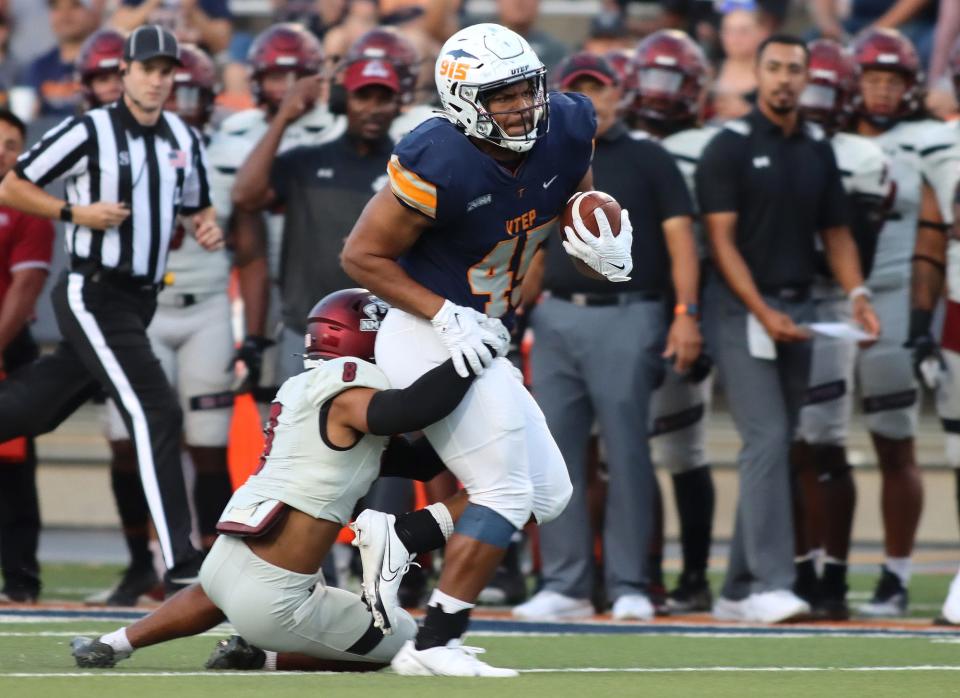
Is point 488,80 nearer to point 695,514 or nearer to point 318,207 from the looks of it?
point 318,207

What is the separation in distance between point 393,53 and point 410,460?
3114 mm

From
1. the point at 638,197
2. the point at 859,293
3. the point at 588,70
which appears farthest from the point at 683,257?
the point at 588,70

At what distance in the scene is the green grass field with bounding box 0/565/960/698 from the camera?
4.95 meters

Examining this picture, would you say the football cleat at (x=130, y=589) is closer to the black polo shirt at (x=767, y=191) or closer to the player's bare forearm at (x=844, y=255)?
the black polo shirt at (x=767, y=191)

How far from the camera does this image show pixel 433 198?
5.30 m

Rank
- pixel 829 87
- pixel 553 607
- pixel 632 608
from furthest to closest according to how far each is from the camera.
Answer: pixel 829 87 → pixel 553 607 → pixel 632 608

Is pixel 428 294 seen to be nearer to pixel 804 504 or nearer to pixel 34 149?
pixel 34 149

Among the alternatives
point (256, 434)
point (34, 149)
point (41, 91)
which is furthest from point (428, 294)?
point (41, 91)

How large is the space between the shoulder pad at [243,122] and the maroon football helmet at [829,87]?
7.73 feet

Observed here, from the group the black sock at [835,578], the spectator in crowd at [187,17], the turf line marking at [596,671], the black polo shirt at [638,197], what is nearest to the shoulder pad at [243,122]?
the black polo shirt at [638,197]

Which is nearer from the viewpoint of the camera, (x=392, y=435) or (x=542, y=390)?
(x=392, y=435)

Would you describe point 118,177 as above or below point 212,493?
above

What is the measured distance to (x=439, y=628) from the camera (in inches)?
207

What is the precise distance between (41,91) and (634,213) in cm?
489
